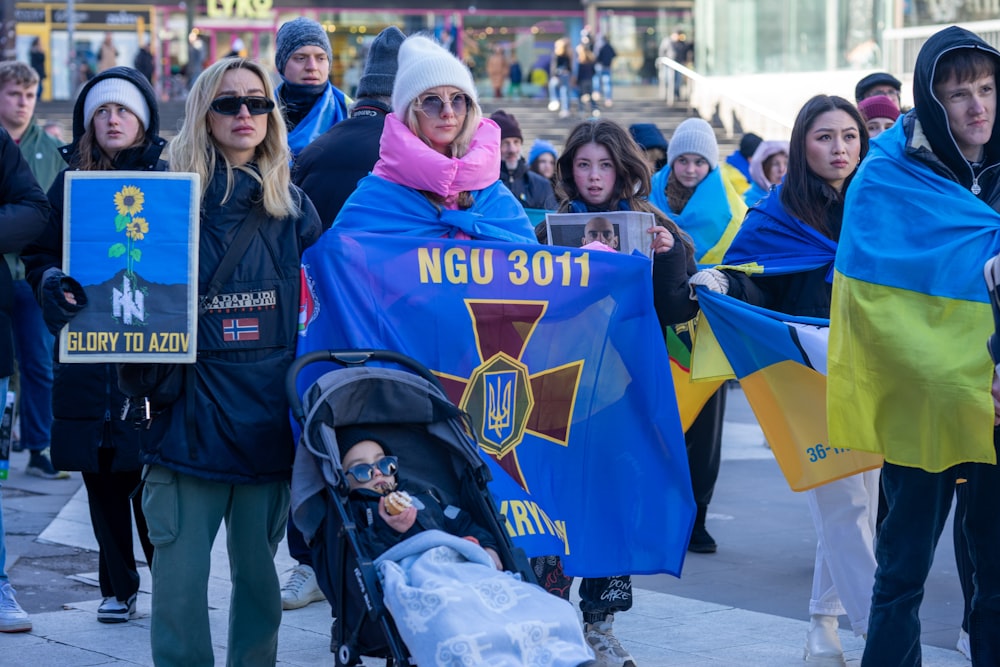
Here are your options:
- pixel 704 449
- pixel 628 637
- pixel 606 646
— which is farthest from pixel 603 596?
pixel 704 449

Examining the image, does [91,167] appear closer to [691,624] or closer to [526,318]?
[526,318]

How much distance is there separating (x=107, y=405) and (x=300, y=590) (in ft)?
4.04

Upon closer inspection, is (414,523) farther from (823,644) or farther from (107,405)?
(107,405)

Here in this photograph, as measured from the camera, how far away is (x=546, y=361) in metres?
5.23

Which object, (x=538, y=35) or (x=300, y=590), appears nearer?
(x=300, y=590)

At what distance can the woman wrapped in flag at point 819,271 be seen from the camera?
18.4 feet

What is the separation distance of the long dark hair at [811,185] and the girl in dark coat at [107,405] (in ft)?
7.91

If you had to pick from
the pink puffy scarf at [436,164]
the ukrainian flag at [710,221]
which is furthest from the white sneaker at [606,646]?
the ukrainian flag at [710,221]

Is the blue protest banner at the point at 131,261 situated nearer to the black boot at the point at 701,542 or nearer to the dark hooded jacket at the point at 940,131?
the dark hooded jacket at the point at 940,131

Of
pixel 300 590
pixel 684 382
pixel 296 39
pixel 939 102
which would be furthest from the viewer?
pixel 296 39

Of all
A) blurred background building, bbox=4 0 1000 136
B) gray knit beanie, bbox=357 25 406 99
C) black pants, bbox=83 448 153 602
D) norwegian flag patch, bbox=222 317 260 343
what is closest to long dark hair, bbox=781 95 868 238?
gray knit beanie, bbox=357 25 406 99

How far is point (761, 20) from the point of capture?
35.1 m

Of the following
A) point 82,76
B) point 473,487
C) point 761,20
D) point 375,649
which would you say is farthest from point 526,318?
point 82,76

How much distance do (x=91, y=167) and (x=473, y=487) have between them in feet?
7.20
